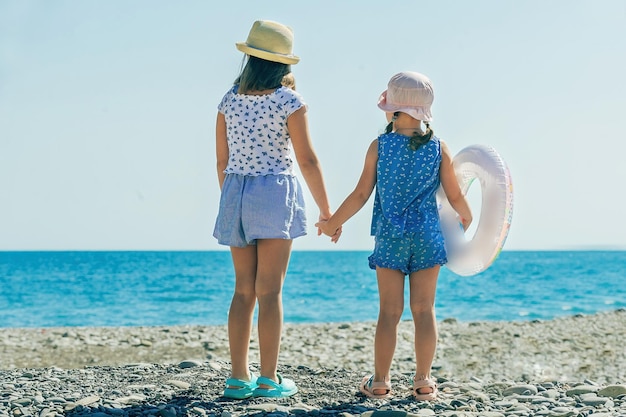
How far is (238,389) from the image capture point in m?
4.96

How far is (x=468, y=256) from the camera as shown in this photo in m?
5.21

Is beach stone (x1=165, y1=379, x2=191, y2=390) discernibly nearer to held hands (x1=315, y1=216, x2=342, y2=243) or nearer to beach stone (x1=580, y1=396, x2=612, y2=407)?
held hands (x1=315, y1=216, x2=342, y2=243)

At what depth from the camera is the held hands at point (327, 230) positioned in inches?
202

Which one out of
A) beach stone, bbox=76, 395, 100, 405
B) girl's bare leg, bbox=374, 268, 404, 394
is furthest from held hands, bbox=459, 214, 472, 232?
beach stone, bbox=76, 395, 100, 405

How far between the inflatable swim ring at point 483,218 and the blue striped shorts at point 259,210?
3.26ft

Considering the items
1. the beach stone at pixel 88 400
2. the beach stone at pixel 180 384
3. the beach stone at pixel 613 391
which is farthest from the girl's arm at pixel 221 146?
the beach stone at pixel 613 391

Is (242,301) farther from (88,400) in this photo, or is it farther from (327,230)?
(88,400)

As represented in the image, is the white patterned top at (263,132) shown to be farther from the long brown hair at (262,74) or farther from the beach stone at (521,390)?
the beach stone at (521,390)

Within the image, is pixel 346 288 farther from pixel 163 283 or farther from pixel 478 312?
pixel 478 312

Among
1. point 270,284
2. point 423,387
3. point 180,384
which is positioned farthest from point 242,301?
point 423,387

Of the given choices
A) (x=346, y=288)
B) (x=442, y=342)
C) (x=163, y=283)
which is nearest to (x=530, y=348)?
(x=442, y=342)

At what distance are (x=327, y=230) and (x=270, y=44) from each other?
48.3 inches

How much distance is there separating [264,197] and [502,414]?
191 cm

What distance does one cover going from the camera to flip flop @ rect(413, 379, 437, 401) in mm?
5031
